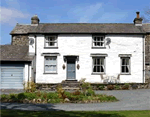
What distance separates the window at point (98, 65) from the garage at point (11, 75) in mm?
7703

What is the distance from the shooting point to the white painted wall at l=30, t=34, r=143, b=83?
2539 cm

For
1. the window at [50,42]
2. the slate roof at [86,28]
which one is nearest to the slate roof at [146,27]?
the slate roof at [86,28]

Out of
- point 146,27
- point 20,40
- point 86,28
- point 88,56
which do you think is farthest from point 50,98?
point 146,27

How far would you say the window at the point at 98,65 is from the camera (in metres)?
25.5

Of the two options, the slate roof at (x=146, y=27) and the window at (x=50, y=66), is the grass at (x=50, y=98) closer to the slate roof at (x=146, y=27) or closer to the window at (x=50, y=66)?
the window at (x=50, y=66)

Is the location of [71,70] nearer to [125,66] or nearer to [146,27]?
[125,66]

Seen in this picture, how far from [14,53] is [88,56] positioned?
7.98 meters

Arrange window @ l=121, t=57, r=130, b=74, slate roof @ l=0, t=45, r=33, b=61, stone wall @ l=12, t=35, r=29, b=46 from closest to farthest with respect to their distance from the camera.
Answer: slate roof @ l=0, t=45, r=33, b=61, window @ l=121, t=57, r=130, b=74, stone wall @ l=12, t=35, r=29, b=46

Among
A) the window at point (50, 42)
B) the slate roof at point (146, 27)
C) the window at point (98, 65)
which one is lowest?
the window at point (98, 65)

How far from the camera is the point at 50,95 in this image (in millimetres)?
15281

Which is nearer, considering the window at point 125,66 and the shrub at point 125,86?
the shrub at point 125,86

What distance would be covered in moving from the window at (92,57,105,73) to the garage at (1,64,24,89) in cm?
770

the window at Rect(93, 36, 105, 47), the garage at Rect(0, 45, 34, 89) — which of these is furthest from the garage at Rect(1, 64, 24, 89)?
the window at Rect(93, 36, 105, 47)

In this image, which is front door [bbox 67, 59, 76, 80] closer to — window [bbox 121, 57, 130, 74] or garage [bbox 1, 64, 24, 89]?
garage [bbox 1, 64, 24, 89]
